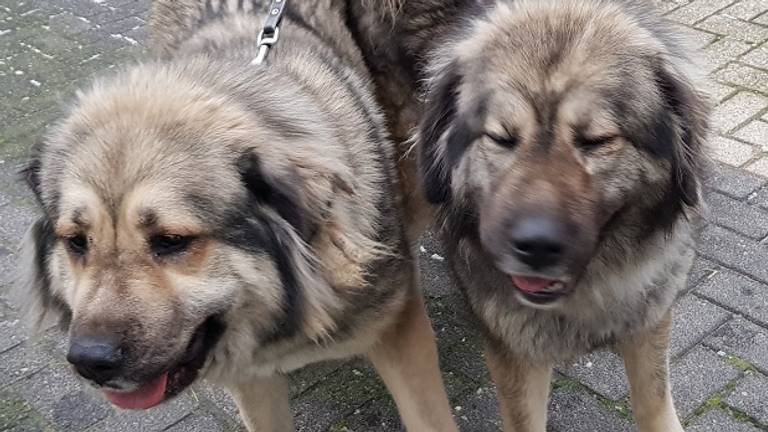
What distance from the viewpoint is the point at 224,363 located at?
2.36 m

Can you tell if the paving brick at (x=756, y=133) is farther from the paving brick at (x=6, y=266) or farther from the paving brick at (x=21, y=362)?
the paving brick at (x=6, y=266)

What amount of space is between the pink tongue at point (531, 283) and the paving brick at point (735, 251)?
4.88 ft

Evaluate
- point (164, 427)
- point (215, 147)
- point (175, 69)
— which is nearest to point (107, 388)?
point (215, 147)

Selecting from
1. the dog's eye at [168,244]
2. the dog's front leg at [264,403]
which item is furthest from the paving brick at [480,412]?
the dog's eye at [168,244]

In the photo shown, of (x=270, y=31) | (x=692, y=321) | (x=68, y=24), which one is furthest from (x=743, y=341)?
(x=68, y=24)

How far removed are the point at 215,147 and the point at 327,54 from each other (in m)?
0.82

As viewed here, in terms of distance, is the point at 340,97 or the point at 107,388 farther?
the point at 340,97

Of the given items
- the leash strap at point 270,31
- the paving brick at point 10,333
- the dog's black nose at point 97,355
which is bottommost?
the paving brick at point 10,333

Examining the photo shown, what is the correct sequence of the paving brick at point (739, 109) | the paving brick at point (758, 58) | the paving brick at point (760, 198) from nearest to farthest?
the paving brick at point (760, 198), the paving brick at point (739, 109), the paving brick at point (758, 58)

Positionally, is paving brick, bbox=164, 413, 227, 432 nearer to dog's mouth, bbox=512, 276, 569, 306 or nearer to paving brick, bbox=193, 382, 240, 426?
paving brick, bbox=193, 382, 240, 426

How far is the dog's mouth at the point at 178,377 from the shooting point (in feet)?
6.98

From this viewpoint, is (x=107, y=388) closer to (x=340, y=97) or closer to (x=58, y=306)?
(x=58, y=306)

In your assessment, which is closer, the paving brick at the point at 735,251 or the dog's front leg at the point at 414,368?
the dog's front leg at the point at 414,368

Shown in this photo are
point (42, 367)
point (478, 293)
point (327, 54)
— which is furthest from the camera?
point (42, 367)
